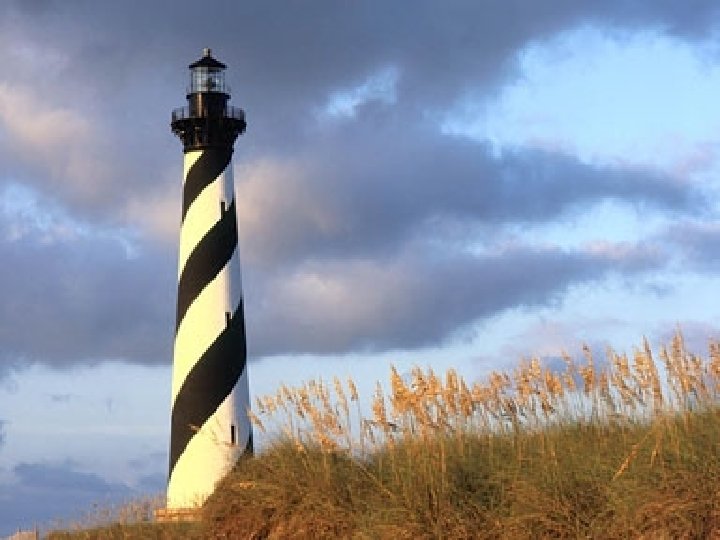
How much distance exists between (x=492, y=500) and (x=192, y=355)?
41.2 ft

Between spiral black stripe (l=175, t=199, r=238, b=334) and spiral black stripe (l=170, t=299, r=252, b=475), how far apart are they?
0.91 meters

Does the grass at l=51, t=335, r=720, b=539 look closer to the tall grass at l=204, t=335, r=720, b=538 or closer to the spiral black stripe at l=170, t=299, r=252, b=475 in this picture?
the tall grass at l=204, t=335, r=720, b=538

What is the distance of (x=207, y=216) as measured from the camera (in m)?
23.9

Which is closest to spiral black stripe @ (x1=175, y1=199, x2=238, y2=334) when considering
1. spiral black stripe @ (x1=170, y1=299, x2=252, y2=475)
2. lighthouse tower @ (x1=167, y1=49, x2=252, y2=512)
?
lighthouse tower @ (x1=167, y1=49, x2=252, y2=512)

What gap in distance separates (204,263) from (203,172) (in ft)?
5.92

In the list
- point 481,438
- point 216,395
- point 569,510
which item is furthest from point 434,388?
point 216,395

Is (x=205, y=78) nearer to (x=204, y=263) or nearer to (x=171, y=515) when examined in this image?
(x=204, y=263)

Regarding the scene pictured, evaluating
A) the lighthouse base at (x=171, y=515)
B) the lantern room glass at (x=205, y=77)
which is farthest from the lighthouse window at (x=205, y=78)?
the lighthouse base at (x=171, y=515)

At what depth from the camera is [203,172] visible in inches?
953

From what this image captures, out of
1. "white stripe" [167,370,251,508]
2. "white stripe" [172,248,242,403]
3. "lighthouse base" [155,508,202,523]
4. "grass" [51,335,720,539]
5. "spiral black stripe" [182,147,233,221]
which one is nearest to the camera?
"grass" [51,335,720,539]

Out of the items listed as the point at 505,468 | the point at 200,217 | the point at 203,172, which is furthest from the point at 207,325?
the point at 505,468

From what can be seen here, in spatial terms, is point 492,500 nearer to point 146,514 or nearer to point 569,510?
point 569,510

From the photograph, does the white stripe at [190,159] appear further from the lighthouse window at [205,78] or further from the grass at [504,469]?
the grass at [504,469]

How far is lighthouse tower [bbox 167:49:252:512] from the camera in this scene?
22922mm
